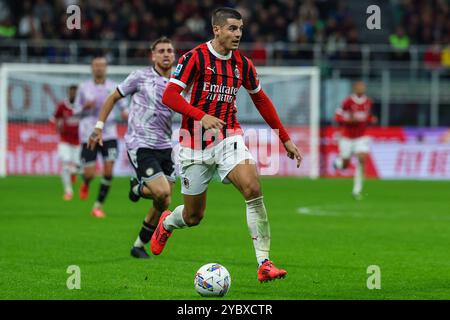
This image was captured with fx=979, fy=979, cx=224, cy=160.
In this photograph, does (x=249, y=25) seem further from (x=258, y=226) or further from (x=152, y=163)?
(x=258, y=226)

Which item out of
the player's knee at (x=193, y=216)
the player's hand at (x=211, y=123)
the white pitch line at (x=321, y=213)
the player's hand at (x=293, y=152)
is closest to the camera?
the player's hand at (x=211, y=123)

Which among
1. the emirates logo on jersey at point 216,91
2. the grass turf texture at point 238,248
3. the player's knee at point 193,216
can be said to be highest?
the emirates logo on jersey at point 216,91

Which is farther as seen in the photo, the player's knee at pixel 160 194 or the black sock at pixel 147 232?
the black sock at pixel 147 232

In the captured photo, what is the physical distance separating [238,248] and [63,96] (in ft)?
52.5

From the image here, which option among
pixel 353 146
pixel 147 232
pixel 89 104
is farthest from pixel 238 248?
pixel 353 146

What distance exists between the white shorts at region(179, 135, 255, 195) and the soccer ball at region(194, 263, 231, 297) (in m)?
1.08

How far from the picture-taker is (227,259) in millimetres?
11172

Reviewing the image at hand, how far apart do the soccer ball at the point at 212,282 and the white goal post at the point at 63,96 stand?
1823cm

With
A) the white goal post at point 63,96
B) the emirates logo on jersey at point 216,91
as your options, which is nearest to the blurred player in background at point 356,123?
the white goal post at point 63,96

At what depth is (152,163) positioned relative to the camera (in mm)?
11297

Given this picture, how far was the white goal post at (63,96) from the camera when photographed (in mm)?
26688

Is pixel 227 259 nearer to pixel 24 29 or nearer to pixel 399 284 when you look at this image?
pixel 399 284

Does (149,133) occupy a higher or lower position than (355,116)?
higher

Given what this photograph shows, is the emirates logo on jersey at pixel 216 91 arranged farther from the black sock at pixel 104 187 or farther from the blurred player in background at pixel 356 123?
the blurred player in background at pixel 356 123
